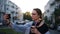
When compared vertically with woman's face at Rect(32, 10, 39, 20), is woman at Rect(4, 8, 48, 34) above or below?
below

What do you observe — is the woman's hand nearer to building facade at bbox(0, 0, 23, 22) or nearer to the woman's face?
the woman's face

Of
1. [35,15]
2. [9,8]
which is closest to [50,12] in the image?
[9,8]

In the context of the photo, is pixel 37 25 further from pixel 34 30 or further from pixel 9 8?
pixel 9 8

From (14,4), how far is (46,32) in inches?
22.2

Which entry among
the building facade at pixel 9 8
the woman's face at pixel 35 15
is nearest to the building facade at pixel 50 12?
the building facade at pixel 9 8

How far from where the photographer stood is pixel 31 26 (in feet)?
2.03

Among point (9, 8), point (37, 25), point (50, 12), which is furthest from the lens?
point (50, 12)

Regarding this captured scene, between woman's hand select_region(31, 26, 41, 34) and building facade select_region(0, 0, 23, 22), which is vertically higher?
building facade select_region(0, 0, 23, 22)

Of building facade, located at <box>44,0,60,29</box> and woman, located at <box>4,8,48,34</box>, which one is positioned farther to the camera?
building facade, located at <box>44,0,60,29</box>

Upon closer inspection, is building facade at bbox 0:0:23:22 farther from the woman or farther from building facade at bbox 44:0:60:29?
the woman

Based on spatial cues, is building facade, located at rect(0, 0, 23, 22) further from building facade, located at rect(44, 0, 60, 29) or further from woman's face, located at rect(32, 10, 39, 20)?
woman's face, located at rect(32, 10, 39, 20)

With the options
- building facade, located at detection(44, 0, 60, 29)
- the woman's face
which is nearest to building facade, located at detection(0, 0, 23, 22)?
building facade, located at detection(44, 0, 60, 29)

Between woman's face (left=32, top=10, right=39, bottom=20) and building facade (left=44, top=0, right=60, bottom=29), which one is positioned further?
building facade (left=44, top=0, right=60, bottom=29)

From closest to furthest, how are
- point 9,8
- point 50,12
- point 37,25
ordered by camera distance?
point 37,25 < point 9,8 < point 50,12
